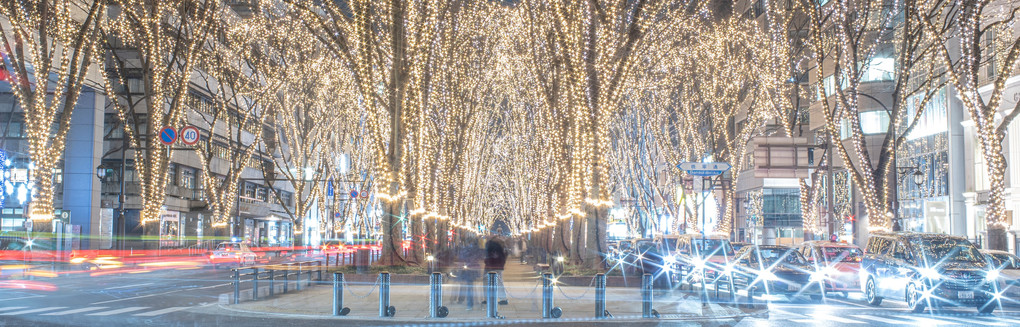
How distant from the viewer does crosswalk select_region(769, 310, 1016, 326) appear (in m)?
15.0

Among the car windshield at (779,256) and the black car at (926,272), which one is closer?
the black car at (926,272)

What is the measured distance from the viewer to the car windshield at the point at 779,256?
73.7ft

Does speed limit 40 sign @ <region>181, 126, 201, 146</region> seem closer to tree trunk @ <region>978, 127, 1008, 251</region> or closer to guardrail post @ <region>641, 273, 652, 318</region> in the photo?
guardrail post @ <region>641, 273, 652, 318</region>

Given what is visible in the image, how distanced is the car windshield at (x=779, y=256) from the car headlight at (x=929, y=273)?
4.92m

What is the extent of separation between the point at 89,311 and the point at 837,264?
58.4 feet

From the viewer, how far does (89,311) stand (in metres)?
16.8

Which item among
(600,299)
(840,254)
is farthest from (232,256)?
(600,299)

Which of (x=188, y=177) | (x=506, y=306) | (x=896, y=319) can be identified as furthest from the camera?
(x=188, y=177)

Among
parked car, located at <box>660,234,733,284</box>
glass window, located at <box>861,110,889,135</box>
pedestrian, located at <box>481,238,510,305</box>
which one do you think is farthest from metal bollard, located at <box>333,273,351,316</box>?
glass window, located at <box>861,110,889,135</box>

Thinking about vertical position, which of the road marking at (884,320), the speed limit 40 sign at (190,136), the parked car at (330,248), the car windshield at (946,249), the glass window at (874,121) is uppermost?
the glass window at (874,121)

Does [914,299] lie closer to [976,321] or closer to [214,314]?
[976,321]

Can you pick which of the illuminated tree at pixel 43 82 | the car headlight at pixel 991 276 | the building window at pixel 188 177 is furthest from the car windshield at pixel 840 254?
the building window at pixel 188 177

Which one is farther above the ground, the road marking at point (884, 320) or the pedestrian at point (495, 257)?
the pedestrian at point (495, 257)

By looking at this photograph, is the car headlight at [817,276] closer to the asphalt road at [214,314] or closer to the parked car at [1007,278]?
the asphalt road at [214,314]
